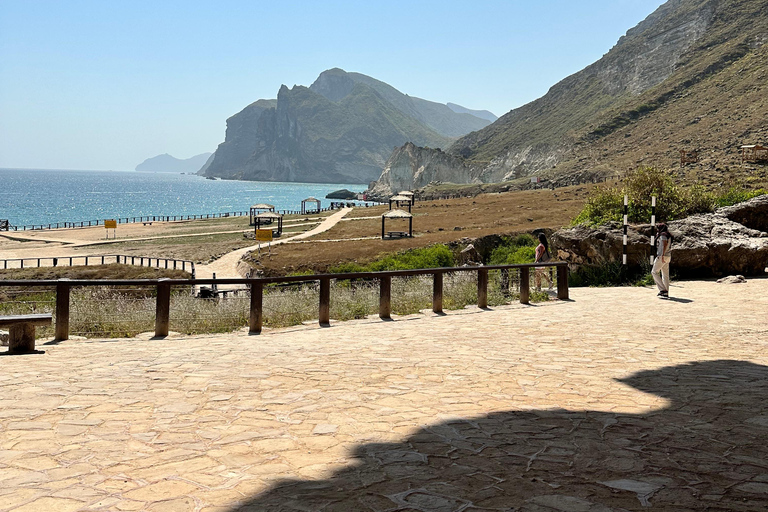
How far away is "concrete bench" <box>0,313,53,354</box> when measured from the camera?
27.3 feet

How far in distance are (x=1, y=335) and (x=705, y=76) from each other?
343 ft

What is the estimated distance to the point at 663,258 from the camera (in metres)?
13.8

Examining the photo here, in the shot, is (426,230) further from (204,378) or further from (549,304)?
(204,378)

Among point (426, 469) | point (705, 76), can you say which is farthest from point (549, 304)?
point (705, 76)

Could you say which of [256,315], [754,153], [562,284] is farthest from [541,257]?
[754,153]

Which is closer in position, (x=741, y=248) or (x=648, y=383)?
(x=648, y=383)

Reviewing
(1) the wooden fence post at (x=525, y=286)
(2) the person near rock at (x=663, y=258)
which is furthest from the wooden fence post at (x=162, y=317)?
(2) the person near rock at (x=663, y=258)

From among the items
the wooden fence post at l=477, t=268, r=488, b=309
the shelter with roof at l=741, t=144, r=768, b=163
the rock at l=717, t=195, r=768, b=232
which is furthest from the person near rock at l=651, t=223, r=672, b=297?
the shelter with roof at l=741, t=144, r=768, b=163

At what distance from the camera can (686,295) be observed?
1397 cm

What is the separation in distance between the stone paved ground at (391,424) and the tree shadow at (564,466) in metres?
0.02

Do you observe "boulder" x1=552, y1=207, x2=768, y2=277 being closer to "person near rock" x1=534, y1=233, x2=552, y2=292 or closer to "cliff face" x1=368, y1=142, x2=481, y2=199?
"person near rock" x1=534, y1=233, x2=552, y2=292

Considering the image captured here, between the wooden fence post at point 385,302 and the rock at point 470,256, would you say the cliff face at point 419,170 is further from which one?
the wooden fence post at point 385,302

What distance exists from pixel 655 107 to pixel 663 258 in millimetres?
A: 94874

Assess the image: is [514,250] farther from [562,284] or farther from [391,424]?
[391,424]
